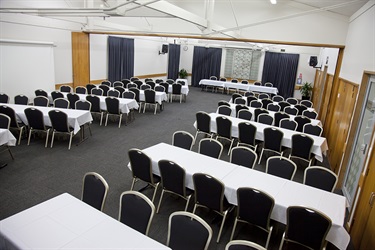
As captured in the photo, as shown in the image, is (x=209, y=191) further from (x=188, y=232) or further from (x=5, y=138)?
(x=5, y=138)

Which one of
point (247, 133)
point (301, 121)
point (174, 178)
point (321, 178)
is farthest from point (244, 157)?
point (301, 121)

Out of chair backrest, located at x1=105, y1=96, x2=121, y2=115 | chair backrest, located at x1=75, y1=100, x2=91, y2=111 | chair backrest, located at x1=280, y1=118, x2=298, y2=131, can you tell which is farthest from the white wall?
chair backrest, located at x1=75, y1=100, x2=91, y2=111

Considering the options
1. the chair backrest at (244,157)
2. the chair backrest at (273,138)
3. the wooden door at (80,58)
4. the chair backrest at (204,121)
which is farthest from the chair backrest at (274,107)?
the wooden door at (80,58)

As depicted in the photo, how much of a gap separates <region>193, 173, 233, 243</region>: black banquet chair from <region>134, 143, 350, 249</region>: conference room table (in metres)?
0.17

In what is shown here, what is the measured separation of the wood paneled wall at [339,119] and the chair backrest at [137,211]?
4.98m

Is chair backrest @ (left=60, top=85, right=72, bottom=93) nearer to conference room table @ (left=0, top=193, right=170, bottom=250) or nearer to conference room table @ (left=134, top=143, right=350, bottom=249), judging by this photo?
conference room table @ (left=134, top=143, right=350, bottom=249)

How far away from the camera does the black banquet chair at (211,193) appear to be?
3690mm

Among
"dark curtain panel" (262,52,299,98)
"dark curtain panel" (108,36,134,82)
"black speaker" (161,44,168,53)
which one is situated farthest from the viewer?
"black speaker" (161,44,168,53)

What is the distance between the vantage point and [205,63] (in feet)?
67.6

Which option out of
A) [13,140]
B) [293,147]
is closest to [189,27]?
[293,147]

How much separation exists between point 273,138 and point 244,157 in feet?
6.15

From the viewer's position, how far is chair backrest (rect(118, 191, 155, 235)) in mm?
2928

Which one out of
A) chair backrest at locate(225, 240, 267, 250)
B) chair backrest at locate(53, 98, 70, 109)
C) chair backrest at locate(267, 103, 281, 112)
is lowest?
chair backrest at locate(225, 240, 267, 250)

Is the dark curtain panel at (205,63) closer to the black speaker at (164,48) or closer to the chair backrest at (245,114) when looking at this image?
the black speaker at (164,48)
